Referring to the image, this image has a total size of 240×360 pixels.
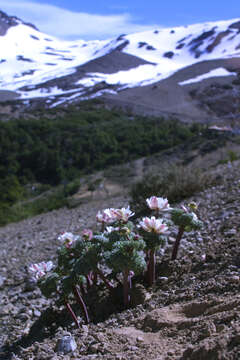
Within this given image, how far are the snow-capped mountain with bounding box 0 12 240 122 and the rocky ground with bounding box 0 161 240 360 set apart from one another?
29.8m

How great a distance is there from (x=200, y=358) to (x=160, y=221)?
1.22 metres

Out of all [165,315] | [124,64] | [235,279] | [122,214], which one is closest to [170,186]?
[122,214]

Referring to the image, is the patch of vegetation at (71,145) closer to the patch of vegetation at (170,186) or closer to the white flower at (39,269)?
the patch of vegetation at (170,186)

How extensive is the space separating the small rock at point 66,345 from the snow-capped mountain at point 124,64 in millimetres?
31251

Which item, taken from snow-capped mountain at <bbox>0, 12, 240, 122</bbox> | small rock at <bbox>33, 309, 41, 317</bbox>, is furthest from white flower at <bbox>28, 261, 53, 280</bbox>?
snow-capped mountain at <bbox>0, 12, 240, 122</bbox>

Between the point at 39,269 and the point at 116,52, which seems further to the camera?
the point at 116,52

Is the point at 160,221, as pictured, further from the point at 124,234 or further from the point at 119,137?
the point at 119,137

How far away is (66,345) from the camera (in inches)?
94.7

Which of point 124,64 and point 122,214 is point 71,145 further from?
point 124,64

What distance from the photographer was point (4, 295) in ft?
14.1

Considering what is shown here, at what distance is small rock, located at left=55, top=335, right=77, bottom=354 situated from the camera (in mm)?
2380

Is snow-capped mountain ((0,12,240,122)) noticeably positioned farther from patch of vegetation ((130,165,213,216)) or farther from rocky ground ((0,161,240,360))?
rocky ground ((0,161,240,360))

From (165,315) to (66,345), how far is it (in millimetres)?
570

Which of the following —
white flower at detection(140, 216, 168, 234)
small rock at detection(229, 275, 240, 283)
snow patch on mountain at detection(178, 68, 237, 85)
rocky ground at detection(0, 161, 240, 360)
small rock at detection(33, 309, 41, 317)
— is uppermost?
snow patch on mountain at detection(178, 68, 237, 85)
